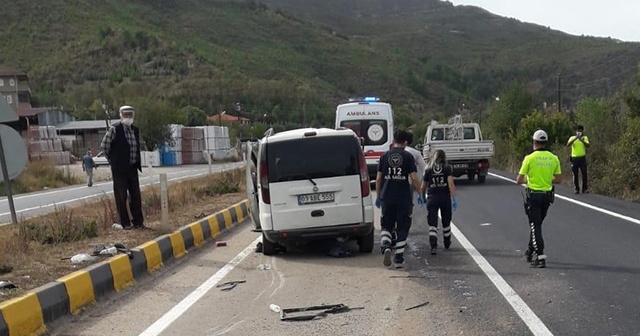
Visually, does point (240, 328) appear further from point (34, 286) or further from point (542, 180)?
point (542, 180)

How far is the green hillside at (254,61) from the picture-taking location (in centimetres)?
9088

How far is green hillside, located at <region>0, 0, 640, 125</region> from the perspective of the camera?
9088 centimetres

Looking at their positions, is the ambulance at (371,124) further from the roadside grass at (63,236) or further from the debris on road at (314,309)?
the debris on road at (314,309)

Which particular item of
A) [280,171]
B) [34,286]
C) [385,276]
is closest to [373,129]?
[280,171]

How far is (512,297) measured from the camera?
8266 mm

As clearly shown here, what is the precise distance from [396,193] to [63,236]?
16.8 ft

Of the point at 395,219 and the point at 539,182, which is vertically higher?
the point at 539,182

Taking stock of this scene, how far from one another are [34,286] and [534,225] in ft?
19.9

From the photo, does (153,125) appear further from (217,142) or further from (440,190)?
(440,190)

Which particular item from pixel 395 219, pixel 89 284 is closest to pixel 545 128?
pixel 395 219

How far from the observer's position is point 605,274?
9383 millimetres

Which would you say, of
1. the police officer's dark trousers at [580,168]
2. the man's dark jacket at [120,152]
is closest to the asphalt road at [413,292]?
the man's dark jacket at [120,152]

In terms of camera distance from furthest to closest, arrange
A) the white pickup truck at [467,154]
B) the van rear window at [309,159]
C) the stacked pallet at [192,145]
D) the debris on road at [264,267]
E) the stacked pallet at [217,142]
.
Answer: the stacked pallet at [192,145] < the stacked pallet at [217,142] < the white pickup truck at [467,154] < the van rear window at [309,159] < the debris on road at [264,267]

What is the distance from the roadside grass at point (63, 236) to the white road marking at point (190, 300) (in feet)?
4.63
